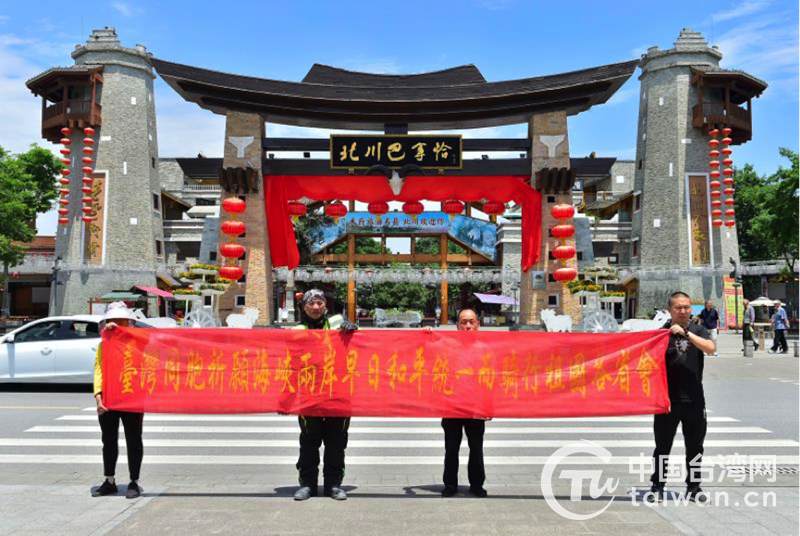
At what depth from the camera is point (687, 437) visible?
576cm

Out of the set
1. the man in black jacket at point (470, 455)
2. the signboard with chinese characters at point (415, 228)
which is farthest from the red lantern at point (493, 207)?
the man in black jacket at point (470, 455)

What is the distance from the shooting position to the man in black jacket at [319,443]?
5746mm

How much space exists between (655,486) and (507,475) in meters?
1.50

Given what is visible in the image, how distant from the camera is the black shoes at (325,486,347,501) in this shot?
5604mm

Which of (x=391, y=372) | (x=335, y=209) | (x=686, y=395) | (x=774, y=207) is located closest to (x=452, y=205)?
(x=335, y=209)

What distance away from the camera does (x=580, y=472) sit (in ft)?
22.6

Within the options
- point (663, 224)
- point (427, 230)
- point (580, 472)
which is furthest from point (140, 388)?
point (427, 230)

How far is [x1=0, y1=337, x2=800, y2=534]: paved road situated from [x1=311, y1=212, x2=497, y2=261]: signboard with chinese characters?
43268mm

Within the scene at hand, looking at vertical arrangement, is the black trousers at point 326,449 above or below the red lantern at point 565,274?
below

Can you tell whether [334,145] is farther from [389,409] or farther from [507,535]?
[507,535]

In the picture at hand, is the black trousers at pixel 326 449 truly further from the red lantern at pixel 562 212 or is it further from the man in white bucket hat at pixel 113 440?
the red lantern at pixel 562 212

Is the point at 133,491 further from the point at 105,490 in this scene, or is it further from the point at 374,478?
the point at 374,478

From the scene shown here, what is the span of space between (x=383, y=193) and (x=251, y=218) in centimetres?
587

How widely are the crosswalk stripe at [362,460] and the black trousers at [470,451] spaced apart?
1.45 m
